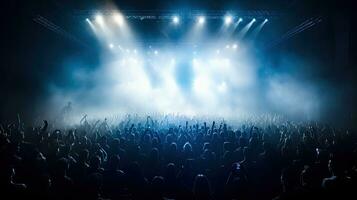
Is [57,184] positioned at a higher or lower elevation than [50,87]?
lower

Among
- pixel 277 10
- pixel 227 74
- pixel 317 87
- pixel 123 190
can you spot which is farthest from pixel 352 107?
pixel 227 74

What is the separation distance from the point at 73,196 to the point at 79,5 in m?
13.4

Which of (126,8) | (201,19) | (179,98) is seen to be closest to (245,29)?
(201,19)

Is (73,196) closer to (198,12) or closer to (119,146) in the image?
(119,146)

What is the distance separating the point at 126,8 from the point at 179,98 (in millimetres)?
15637

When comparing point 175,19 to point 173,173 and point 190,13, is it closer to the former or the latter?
point 190,13

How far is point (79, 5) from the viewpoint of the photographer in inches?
632

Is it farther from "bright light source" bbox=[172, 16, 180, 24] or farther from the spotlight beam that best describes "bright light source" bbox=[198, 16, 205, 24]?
the spotlight beam

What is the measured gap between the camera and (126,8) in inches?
632

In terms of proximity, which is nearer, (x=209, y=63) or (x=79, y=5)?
(x=79, y=5)

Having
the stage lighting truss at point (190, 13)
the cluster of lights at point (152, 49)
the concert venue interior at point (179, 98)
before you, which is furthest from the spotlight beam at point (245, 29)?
the cluster of lights at point (152, 49)

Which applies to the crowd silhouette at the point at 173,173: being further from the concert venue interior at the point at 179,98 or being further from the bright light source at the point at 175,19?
the bright light source at the point at 175,19

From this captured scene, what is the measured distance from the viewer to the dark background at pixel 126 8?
545 inches

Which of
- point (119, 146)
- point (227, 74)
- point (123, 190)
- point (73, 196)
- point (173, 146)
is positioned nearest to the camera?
point (73, 196)
